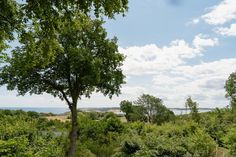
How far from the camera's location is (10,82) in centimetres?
2323

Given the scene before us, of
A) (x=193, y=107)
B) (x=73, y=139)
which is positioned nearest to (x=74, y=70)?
(x=73, y=139)

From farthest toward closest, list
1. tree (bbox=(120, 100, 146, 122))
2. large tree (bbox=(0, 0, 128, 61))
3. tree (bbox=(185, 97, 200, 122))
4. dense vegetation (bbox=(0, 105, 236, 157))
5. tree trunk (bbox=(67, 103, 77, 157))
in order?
tree (bbox=(120, 100, 146, 122)) < tree (bbox=(185, 97, 200, 122)) < tree trunk (bbox=(67, 103, 77, 157)) < dense vegetation (bbox=(0, 105, 236, 157)) < large tree (bbox=(0, 0, 128, 61))

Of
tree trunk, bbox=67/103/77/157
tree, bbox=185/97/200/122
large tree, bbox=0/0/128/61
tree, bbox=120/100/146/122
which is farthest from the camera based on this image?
tree, bbox=120/100/146/122

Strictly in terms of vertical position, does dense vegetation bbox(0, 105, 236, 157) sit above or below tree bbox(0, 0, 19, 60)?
below

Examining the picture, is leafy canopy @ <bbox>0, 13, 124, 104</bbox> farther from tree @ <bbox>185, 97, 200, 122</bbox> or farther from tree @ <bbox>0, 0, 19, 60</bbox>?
tree @ <bbox>185, 97, 200, 122</bbox>

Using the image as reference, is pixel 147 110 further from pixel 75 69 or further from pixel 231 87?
pixel 75 69

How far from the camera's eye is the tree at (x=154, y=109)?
6216 centimetres

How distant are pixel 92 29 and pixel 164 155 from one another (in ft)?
34.1

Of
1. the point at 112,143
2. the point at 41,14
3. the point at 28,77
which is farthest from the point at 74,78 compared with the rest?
the point at 41,14

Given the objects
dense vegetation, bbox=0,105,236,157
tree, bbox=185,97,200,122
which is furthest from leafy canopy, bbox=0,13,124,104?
tree, bbox=185,97,200,122

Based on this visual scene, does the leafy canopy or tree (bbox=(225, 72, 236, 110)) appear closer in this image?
the leafy canopy

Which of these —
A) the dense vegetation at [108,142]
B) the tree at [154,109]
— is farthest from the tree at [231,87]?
the dense vegetation at [108,142]

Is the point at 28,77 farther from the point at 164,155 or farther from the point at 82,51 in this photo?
the point at 164,155

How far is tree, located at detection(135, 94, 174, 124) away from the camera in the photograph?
62.2 meters
